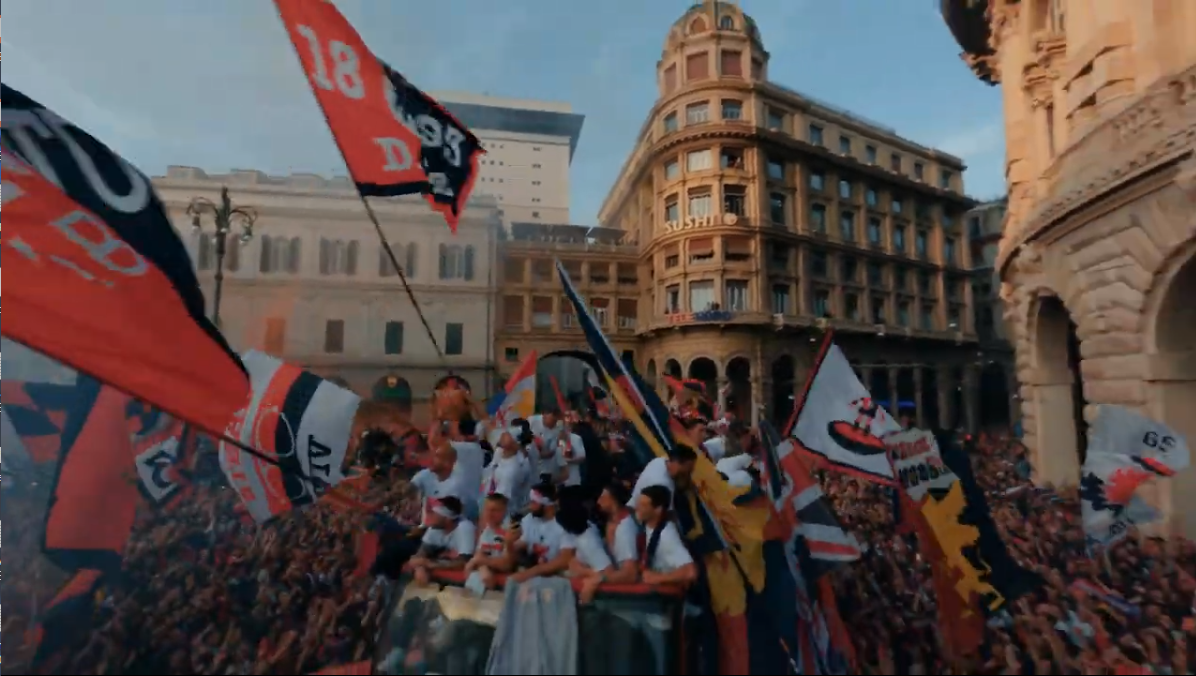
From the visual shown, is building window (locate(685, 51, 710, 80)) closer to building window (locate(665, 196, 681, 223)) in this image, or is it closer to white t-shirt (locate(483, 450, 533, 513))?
building window (locate(665, 196, 681, 223))

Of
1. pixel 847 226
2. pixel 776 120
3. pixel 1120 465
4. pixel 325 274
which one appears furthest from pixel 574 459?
pixel 847 226

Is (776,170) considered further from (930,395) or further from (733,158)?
(930,395)

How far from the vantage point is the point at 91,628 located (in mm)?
5109

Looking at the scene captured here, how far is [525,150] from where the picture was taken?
206 feet

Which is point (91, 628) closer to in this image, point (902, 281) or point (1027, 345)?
point (1027, 345)

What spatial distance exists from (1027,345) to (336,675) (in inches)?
552

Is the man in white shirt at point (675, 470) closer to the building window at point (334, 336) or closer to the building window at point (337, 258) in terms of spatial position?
the building window at point (334, 336)

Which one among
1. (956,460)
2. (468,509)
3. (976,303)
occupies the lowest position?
(468,509)

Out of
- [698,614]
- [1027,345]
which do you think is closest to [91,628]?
[698,614]

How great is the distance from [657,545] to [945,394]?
38.9m

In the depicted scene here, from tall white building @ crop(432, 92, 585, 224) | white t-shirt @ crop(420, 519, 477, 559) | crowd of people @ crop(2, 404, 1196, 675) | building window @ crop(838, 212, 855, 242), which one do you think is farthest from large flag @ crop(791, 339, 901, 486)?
tall white building @ crop(432, 92, 585, 224)

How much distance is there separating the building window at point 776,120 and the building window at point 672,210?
628cm

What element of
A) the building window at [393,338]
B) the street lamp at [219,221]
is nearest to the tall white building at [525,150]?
the building window at [393,338]

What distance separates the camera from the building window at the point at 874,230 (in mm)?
36906
